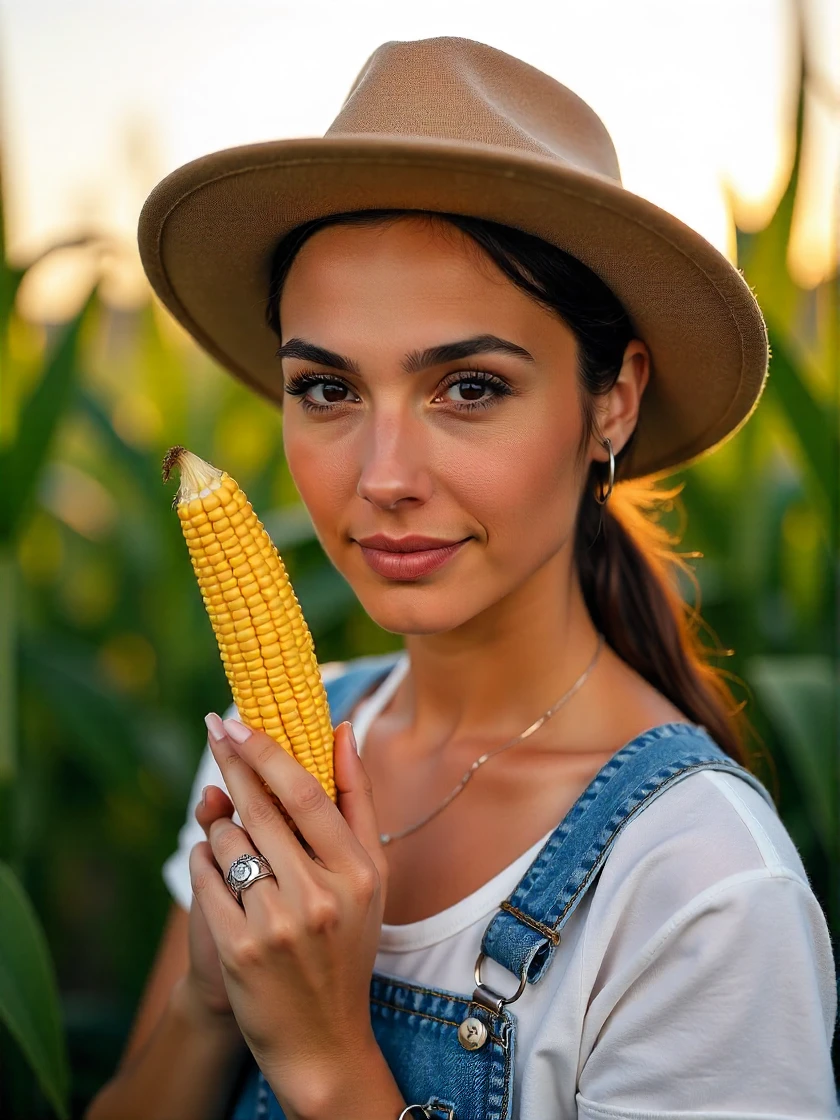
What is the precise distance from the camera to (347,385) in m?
1.53

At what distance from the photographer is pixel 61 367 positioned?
225 cm

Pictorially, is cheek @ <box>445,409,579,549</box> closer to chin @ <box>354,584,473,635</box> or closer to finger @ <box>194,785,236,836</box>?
chin @ <box>354,584,473,635</box>

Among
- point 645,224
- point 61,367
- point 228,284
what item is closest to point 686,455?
point 645,224

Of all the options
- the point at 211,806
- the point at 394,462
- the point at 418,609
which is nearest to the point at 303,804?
the point at 211,806

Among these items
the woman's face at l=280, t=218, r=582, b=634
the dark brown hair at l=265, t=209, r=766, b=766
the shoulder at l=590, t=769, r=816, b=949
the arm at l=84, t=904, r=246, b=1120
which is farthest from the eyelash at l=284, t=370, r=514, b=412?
the arm at l=84, t=904, r=246, b=1120

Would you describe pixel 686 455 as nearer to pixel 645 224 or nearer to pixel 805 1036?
pixel 645 224

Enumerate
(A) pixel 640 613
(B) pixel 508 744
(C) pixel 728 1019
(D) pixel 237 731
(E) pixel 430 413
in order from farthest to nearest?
(A) pixel 640 613, (B) pixel 508 744, (E) pixel 430 413, (D) pixel 237 731, (C) pixel 728 1019

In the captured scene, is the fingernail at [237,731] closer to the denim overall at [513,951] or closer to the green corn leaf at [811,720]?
the denim overall at [513,951]

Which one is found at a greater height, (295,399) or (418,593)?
A: (295,399)

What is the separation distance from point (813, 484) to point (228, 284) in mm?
1264

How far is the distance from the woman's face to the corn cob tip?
216 mm

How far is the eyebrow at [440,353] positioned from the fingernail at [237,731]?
0.51 meters

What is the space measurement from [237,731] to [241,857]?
6.3 inches

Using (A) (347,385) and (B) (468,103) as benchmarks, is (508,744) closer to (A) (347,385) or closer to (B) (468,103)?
(A) (347,385)
